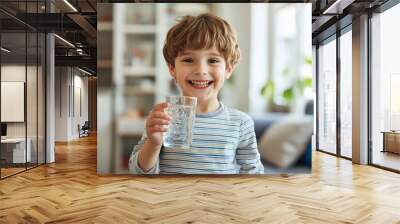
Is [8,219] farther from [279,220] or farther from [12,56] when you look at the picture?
[12,56]

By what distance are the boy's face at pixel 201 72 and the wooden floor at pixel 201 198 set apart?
3.67 feet

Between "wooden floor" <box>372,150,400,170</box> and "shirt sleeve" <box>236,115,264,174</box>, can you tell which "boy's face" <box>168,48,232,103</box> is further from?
"wooden floor" <box>372,150,400,170</box>

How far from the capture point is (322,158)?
802cm

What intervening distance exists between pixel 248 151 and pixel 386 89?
3014 millimetres

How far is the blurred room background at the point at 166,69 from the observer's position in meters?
5.27

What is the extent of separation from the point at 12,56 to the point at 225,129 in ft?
10.3

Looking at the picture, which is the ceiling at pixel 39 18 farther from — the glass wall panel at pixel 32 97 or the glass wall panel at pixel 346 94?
the glass wall panel at pixel 346 94

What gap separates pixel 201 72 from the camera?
187 inches

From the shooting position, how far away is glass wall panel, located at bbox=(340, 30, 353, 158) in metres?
7.74

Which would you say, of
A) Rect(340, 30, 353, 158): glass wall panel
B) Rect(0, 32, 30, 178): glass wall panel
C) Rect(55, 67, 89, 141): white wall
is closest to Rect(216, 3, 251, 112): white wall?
Rect(0, 32, 30, 178): glass wall panel

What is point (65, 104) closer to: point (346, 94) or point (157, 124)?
point (346, 94)

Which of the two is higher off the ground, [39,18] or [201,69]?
[39,18]

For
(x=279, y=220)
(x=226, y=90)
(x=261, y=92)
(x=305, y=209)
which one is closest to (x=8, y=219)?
(x=279, y=220)

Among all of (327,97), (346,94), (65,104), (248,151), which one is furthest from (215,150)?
(65,104)
